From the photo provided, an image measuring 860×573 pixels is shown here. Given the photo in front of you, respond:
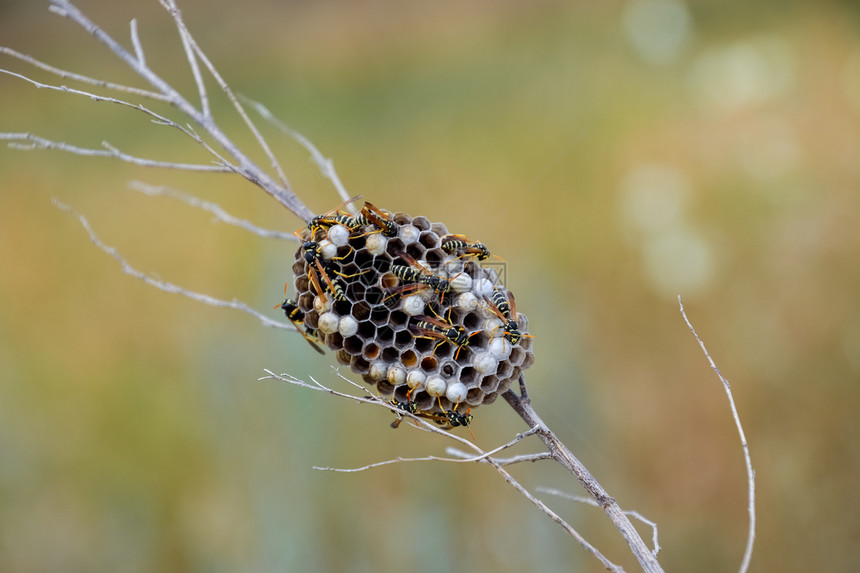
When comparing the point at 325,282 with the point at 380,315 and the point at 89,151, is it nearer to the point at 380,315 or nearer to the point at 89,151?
the point at 380,315

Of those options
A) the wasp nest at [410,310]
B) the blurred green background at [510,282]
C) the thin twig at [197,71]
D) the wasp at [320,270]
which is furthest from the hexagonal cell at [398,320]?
the blurred green background at [510,282]

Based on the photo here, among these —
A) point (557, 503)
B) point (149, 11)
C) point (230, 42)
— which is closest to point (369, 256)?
point (557, 503)

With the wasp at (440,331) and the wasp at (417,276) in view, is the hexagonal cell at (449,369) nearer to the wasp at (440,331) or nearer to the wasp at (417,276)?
the wasp at (440,331)

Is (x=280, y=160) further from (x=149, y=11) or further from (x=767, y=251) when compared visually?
(x=767, y=251)

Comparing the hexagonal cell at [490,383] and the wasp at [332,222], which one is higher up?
the wasp at [332,222]

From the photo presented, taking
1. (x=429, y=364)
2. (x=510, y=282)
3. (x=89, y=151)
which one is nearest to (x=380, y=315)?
(x=429, y=364)

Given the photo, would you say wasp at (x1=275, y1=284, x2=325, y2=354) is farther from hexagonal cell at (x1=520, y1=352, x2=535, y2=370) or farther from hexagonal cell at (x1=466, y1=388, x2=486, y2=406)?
hexagonal cell at (x1=520, y1=352, x2=535, y2=370)

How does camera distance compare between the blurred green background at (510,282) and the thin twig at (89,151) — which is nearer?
the thin twig at (89,151)
